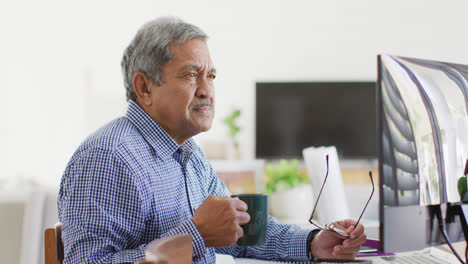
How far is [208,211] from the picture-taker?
759 millimetres

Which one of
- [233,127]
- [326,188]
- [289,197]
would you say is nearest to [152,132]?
[326,188]

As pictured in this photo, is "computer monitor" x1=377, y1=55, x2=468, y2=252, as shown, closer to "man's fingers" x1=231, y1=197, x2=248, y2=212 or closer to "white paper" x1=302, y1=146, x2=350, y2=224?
"man's fingers" x1=231, y1=197, x2=248, y2=212

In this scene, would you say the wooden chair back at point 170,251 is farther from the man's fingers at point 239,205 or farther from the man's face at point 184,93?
the man's face at point 184,93

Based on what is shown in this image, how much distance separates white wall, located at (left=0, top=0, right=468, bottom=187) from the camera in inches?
194

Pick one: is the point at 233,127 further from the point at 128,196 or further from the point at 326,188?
the point at 128,196

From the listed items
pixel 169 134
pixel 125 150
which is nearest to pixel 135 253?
pixel 125 150

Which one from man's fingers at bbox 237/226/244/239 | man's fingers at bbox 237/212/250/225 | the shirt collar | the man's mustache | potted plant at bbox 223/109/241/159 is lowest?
potted plant at bbox 223/109/241/159

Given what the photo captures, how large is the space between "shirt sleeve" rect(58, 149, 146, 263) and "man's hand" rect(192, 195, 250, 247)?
0.11 m

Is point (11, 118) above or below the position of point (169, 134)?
below

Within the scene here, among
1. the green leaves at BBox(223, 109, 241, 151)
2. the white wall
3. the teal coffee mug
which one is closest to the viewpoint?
the teal coffee mug

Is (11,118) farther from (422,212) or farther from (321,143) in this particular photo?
(422,212)

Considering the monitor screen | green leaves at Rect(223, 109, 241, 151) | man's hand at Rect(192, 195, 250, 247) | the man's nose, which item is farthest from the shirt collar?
the monitor screen

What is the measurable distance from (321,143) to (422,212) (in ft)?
13.7

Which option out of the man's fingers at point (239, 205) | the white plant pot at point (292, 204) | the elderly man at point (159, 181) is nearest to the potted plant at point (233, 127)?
the white plant pot at point (292, 204)
